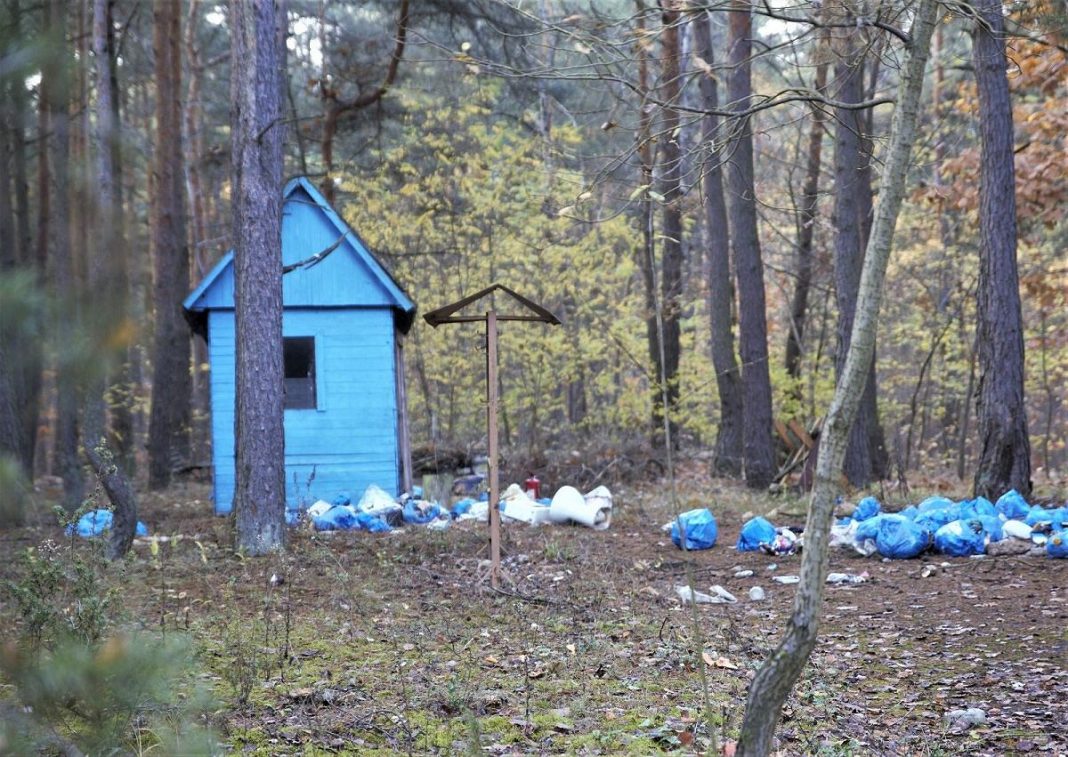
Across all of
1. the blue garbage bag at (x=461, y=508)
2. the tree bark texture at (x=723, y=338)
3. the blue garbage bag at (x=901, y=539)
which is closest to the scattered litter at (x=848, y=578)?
the blue garbage bag at (x=901, y=539)

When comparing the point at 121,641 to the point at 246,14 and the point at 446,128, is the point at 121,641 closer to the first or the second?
the point at 246,14

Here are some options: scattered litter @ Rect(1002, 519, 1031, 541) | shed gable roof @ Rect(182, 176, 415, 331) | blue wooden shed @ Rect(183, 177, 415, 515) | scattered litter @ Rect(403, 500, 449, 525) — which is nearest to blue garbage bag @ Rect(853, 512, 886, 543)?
scattered litter @ Rect(1002, 519, 1031, 541)

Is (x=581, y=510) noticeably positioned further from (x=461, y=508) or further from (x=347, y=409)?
(x=347, y=409)

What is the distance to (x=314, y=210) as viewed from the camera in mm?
13906

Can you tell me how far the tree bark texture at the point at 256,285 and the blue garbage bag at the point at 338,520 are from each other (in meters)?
2.44

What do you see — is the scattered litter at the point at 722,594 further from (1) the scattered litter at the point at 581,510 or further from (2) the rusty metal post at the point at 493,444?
(1) the scattered litter at the point at 581,510

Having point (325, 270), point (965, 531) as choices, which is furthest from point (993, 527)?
point (325, 270)

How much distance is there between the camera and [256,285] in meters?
8.59

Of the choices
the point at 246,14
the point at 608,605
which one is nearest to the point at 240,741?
the point at 608,605

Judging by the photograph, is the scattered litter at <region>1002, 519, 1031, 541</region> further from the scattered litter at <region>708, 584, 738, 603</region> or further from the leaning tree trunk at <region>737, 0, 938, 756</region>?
the leaning tree trunk at <region>737, 0, 938, 756</region>

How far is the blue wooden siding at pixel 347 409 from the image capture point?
13750 millimetres

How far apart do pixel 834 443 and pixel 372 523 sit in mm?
8489

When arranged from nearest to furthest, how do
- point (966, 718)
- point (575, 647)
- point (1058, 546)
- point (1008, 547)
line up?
point (966, 718), point (575, 647), point (1058, 546), point (1008, 547)

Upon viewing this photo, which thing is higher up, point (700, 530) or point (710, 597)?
point (700, 530)
